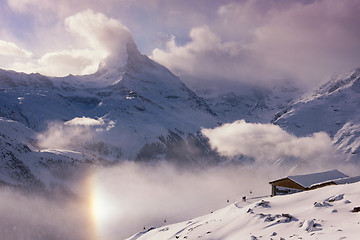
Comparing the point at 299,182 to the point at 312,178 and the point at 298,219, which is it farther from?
the point at 298,219

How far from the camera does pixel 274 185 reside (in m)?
54.7

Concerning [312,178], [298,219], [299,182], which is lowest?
[298,219]

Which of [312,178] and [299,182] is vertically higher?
[312,178]

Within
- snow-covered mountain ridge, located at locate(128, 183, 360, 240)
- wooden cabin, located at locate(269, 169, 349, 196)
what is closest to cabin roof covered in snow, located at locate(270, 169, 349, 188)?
wooden cabin, located at locate(269, 169, 349, 196)

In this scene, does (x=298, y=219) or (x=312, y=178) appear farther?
(x=312, y=178)

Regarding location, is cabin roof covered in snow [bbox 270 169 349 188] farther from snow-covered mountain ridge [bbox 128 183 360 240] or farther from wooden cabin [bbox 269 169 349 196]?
snow-covered mountain ridge [bbox 128 183 360 240]

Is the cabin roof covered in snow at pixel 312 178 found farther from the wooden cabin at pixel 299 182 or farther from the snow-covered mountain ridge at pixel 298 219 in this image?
the snow-covered mountain ridge at pixel 298 219

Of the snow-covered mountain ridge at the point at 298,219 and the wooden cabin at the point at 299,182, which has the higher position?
the wooden cabin at the point at 299,182

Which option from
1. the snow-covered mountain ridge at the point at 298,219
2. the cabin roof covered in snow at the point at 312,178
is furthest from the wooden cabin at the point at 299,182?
the snow-covered mountain ridge at the point at 298,219

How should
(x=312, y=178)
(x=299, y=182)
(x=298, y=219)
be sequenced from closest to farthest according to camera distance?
(x=298, y=219), (x=299, y=182), (x=312, y=178)

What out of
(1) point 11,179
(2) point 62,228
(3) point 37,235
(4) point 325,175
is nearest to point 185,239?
(4) point 325,175

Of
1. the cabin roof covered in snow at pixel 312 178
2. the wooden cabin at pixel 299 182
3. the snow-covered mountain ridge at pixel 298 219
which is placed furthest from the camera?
the cabin roof covered in snow at pixel 312 178

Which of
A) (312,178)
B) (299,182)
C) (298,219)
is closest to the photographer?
(298,219)

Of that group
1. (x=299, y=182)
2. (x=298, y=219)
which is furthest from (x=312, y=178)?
(x=298, y=219)
